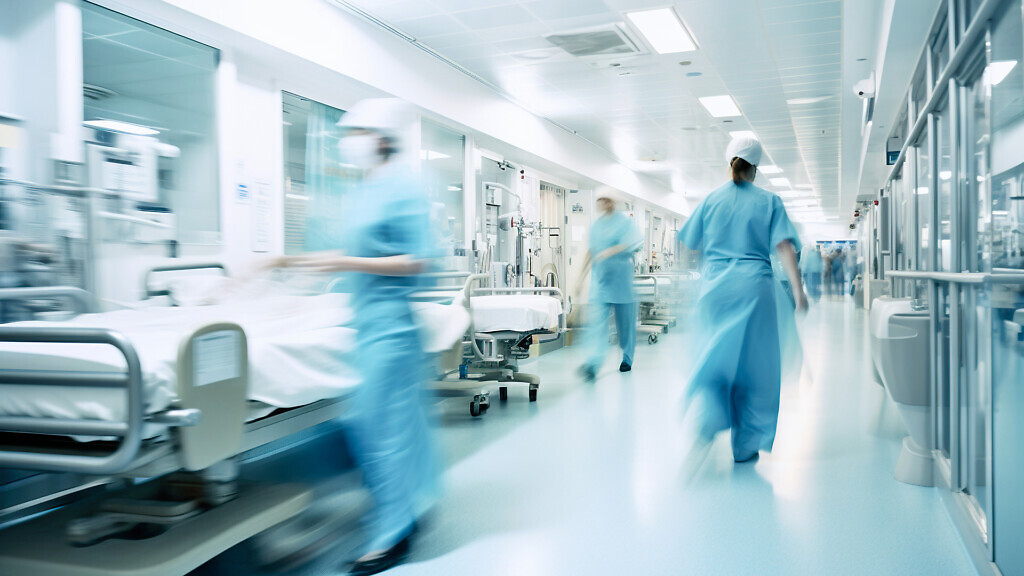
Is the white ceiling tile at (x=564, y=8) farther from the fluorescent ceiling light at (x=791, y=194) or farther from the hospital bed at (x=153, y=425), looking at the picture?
the fluorescent ceiling light at (x=791, y=194)

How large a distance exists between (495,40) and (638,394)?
10.1ft

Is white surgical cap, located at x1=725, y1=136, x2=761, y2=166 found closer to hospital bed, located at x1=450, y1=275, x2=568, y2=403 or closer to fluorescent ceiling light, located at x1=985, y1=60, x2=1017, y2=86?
fluorescent ceiling light, located at x1=985, y1=60, x2=1017, y2=86

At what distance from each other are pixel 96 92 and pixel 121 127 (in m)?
0.21

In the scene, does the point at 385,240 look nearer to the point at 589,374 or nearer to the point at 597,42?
the point at 589,374

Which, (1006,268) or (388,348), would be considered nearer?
(1006,268)

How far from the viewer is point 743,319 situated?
10.4 ft

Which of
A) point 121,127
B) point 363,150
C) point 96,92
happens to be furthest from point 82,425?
point 96,92

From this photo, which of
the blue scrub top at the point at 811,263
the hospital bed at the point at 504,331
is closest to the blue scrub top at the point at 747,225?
the hospital bed at the point at 504,331

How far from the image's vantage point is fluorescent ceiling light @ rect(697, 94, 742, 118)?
7.61m

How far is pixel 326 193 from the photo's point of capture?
17.5ft

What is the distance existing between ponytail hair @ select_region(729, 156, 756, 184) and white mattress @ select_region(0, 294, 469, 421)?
1.49 m

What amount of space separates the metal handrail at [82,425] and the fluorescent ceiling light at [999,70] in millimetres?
2258

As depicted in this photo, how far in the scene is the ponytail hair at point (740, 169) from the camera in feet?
10.7

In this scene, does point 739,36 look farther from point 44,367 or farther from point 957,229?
point 44,367
